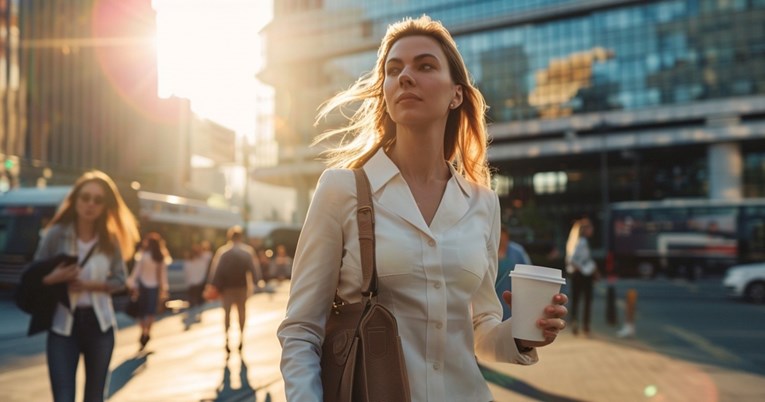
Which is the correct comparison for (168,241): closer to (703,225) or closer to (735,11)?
(703,225)

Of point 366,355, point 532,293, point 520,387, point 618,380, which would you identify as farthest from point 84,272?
point 618,380

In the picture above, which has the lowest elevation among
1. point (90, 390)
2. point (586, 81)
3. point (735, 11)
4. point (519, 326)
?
point (90, 390)

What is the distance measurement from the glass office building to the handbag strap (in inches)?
1910

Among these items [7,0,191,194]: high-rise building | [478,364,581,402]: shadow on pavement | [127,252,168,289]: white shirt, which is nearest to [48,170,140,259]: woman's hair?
[478,364,581,402]: shadow on pavement

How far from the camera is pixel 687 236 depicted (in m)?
34.8

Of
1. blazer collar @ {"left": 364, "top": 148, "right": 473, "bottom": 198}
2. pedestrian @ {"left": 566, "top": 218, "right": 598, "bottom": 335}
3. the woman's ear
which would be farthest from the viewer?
pedestrian @ {"left": 566, "top": 218, "right": 598, "bottom": 335}

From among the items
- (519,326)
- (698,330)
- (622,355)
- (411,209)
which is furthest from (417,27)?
(698,330)

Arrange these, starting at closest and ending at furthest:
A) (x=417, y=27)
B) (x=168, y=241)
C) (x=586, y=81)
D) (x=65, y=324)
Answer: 1. (x=417, y=27)
2. (x=65, y=324)
3. (x=168, y=241)
4. (x=586, y=81)

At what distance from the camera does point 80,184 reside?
190 inches

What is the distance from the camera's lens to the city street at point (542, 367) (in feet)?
23.6

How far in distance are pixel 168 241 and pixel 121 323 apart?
27.3 ft

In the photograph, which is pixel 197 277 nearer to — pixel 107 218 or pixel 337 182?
pixel 107 218

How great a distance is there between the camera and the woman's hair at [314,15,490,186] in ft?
7.32

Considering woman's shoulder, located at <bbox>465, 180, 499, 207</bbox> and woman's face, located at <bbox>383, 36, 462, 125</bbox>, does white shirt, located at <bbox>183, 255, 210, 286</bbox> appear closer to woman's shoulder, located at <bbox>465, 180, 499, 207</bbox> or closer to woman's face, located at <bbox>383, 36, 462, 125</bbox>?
woman's shoulder, located at <bbox>465, 180, 499, 207</bbox>
